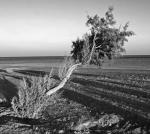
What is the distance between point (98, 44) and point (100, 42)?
15 centimetres

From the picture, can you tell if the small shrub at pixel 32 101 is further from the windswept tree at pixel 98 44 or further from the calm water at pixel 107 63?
the calm water at pixel 107 63

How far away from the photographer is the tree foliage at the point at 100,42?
499 inches

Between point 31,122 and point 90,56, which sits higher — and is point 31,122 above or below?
below

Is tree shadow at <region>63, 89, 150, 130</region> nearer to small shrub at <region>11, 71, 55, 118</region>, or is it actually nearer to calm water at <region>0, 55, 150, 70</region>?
small shrub at <region>11, 71, 55, 118</region>

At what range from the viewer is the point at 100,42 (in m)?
13.4

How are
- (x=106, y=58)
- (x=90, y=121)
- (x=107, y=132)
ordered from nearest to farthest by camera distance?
(x=107, y=132) → (x=90, y=121) → (x=106, y=58)

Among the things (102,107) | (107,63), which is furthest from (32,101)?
(107,63)

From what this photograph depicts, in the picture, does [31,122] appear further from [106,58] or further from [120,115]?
[106,58]

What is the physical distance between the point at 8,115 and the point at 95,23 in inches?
239

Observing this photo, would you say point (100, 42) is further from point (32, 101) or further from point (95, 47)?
point (32, 101)

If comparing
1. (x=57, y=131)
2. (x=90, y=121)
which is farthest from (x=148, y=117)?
(x=57, y=131)

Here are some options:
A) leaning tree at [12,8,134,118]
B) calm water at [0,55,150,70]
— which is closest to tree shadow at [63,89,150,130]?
leaning tree at [12,8,134,118]

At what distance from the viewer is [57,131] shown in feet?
28.8

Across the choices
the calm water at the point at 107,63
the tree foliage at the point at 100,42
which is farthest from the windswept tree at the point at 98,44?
the calm water at the point at 107,63
